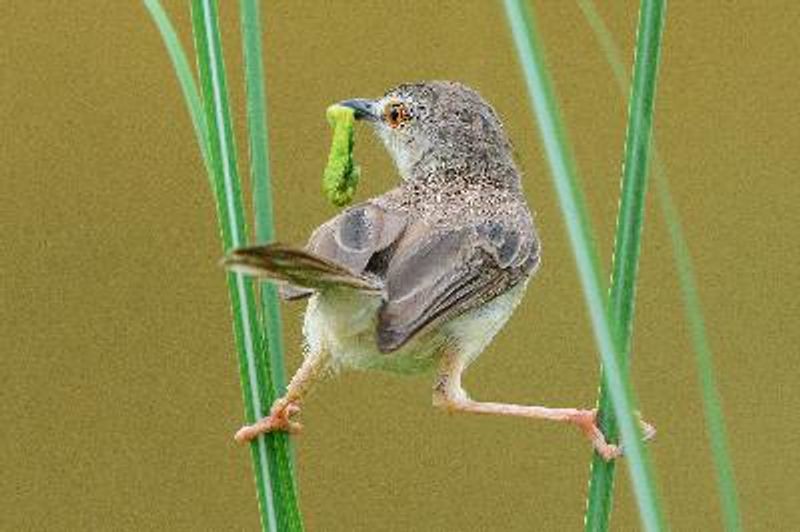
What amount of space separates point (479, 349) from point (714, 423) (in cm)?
44

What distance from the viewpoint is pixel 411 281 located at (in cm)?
122

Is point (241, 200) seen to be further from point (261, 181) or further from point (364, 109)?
point (364, 109)

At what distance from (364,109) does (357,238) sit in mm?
288

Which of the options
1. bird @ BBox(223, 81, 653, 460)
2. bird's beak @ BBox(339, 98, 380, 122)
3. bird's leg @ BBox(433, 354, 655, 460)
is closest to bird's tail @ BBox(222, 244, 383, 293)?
bird @ BBox(223, 81, 653, 460)

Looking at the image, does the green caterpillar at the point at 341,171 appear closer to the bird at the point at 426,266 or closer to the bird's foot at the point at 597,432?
the bird at the point at 426,266

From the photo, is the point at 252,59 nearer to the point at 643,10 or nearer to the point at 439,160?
the point at 643,10

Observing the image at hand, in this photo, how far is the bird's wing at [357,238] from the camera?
47.3 inches

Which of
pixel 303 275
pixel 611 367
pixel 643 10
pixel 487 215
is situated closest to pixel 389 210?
pixel 487 215

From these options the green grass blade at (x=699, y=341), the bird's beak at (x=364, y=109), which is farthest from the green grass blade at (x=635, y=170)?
the bird's beak at (x=364, y=109)

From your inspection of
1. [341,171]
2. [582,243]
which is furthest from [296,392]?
[582,243]

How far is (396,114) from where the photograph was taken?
154cm

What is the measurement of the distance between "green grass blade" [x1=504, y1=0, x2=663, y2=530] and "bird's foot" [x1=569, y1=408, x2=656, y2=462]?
0.25 meters

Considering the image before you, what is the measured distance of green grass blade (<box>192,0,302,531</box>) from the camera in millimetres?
963

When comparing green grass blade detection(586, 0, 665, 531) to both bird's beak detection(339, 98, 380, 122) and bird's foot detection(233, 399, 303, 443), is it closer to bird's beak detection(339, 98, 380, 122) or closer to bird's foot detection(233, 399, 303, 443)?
bird's foot detection(233, 399, 303, 443)
